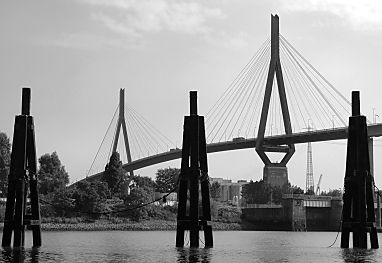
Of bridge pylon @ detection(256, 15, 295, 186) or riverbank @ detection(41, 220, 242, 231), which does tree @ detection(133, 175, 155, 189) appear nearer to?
bridge pylon @ detection(256, 15, 295, 186)

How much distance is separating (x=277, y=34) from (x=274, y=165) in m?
20.9

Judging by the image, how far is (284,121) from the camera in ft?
387

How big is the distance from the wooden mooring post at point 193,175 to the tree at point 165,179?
120 metres

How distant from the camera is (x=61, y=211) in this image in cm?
11506

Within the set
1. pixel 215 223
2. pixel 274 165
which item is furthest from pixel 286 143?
pixel 215 223

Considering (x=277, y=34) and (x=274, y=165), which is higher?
(x=277, y=34)

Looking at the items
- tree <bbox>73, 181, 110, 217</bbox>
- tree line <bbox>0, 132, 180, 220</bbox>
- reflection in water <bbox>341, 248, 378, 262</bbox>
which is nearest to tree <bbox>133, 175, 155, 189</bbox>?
tree line <bbox>0, 132, 180, 220</bbox>

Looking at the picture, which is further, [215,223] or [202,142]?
[215,223]

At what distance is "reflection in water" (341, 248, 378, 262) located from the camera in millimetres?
44853

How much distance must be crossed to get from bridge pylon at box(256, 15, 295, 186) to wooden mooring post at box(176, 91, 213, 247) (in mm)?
70619

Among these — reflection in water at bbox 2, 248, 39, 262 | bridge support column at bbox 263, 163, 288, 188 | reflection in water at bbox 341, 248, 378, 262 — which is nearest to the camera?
reflection in water at bbox 2, 248, 39, 262

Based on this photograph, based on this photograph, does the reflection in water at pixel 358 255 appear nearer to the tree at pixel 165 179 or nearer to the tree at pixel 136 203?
the tree at pixel 136 203

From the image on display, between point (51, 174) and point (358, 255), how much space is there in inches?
3452

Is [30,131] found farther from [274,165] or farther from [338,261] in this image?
[274,165]
